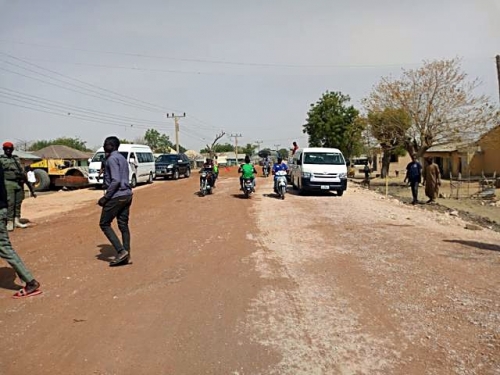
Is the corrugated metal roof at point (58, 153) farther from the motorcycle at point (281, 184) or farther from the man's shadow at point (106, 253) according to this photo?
the man's shadow at point (106, 253)

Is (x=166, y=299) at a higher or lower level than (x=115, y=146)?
lower

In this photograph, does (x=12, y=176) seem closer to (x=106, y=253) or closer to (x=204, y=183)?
(x=106, y=253)

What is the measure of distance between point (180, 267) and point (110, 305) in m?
1.72

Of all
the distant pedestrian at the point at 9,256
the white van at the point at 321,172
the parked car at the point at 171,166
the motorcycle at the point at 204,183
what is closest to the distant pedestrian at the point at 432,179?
the white van at the point at 321,172

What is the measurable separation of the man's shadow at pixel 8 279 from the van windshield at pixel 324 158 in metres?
12.7

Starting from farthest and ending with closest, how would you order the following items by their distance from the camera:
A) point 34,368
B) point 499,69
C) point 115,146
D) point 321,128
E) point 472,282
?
1. point 321,128
2. point 499,69
3. point 115,146
4. point 472,282
5. point 34,368

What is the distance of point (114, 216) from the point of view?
6.44 meters

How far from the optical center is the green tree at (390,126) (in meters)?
29.4

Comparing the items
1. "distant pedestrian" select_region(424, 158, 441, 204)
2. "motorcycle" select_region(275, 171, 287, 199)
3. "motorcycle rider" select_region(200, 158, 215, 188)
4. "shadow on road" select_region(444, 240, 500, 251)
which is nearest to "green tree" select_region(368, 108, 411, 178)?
"distant pedestrian" select_region(424, 158, 441, 204)

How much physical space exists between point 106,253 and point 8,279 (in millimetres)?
1731

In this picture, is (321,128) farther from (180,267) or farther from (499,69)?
(180,267)

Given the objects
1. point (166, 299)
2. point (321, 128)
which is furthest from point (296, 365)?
point (321, 128)

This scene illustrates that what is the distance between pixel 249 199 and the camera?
52.1ft

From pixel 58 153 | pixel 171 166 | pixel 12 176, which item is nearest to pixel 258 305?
pixel 12 176
